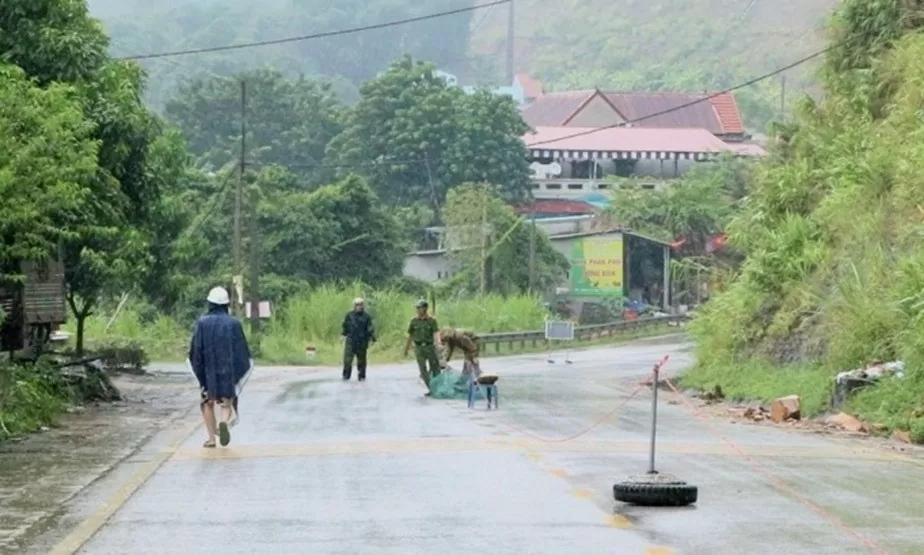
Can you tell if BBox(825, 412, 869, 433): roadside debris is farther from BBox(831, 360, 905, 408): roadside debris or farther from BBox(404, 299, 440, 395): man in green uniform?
BBox(404, 299, 440, 395): man in green uniform

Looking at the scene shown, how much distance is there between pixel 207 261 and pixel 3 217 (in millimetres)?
45646

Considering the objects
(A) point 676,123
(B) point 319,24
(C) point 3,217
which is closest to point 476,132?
(A) point 676,123

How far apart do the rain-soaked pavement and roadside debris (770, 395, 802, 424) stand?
3.42ft

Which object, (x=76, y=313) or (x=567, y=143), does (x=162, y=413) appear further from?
(x=567, y=143)

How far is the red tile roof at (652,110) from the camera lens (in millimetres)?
108250

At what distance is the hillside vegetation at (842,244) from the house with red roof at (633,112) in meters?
67.3

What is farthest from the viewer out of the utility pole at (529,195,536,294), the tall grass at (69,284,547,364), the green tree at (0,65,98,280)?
the utility pole at (529,195,536,294)

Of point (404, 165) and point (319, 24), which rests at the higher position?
point (319, 24)

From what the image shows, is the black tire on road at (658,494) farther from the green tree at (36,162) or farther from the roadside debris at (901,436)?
the green tree at (36,162)

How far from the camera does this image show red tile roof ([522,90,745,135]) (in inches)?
4262

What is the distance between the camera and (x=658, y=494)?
508 inches

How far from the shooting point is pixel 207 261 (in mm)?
65812

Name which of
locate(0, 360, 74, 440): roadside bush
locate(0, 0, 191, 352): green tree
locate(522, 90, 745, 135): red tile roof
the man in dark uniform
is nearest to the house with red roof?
locate(522, 90, 745, 135): red tile roof

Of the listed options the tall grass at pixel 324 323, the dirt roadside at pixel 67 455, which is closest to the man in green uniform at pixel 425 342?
the dirt roadside at pixel 67 455
